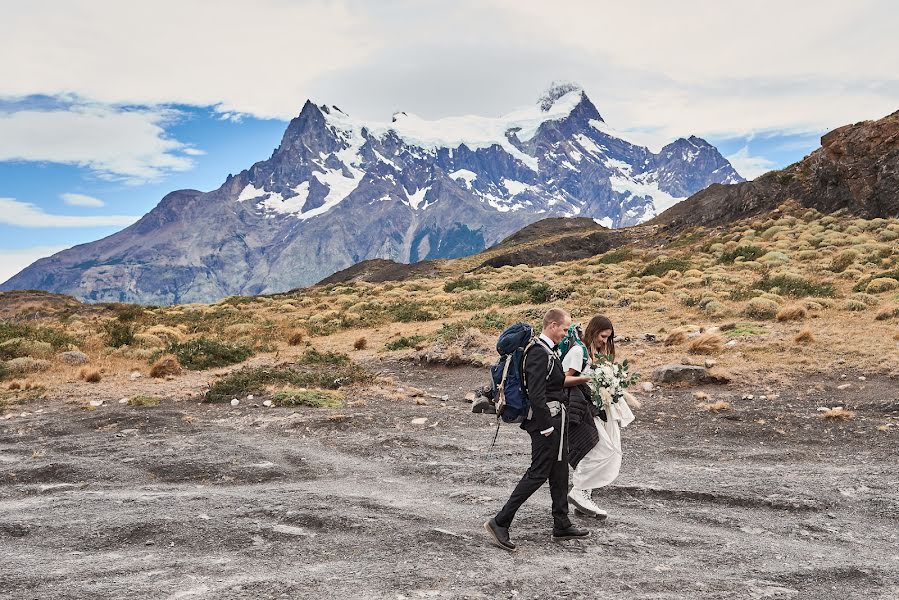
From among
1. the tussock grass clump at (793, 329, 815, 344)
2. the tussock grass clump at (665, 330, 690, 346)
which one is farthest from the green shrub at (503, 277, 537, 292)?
the tussock grass clump at (793, 329, 815, 344)

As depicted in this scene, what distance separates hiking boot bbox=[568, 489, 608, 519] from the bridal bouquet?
1.08m

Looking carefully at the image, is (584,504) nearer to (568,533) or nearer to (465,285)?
(568,533)

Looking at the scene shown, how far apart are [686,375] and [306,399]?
29.2 feet

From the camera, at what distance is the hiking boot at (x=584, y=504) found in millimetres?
7297

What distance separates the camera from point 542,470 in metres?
6.52

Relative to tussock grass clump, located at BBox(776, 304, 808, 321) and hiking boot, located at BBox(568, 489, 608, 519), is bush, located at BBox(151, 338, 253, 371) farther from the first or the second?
tussock grass clump, located at BBox(776, 304, 808, 321)

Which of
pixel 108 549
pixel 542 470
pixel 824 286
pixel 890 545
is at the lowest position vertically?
pixel 890 545

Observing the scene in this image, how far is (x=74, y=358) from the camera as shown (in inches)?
800

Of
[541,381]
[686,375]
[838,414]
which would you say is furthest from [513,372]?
[686,375]

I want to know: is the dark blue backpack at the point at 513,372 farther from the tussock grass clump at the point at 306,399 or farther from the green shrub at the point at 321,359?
the green shrub at the point at 321,359

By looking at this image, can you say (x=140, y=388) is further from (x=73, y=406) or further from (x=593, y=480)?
(x=593, y=480)

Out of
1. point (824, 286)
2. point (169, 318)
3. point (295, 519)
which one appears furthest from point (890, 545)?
point (169, 318)

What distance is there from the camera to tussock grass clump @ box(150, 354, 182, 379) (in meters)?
18.5

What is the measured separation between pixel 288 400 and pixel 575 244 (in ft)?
201
